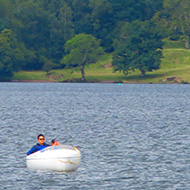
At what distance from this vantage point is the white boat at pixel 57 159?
36406mm

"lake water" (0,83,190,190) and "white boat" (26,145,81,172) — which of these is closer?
"lake water" (0,83,190,190)

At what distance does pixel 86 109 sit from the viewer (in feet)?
310

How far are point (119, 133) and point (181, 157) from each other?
1626 centimetres

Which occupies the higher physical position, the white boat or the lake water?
the white boat

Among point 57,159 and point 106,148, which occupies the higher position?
point 57,159

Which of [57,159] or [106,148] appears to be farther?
[106,148]

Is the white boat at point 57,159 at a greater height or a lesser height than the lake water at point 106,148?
greater

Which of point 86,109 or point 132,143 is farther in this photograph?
point 86,109

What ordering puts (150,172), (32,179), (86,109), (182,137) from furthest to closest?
(86,109)
(182,137)
(150,172)
(32,179)

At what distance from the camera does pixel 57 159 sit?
3641 centimetres

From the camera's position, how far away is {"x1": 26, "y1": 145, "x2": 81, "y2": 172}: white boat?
119 ft

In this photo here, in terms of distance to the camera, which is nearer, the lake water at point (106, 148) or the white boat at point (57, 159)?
the lake water at point (106, 148)

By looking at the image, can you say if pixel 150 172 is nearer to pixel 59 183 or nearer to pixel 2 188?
pixel 59 183

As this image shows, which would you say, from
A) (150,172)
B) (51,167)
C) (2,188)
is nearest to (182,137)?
(150,172)
